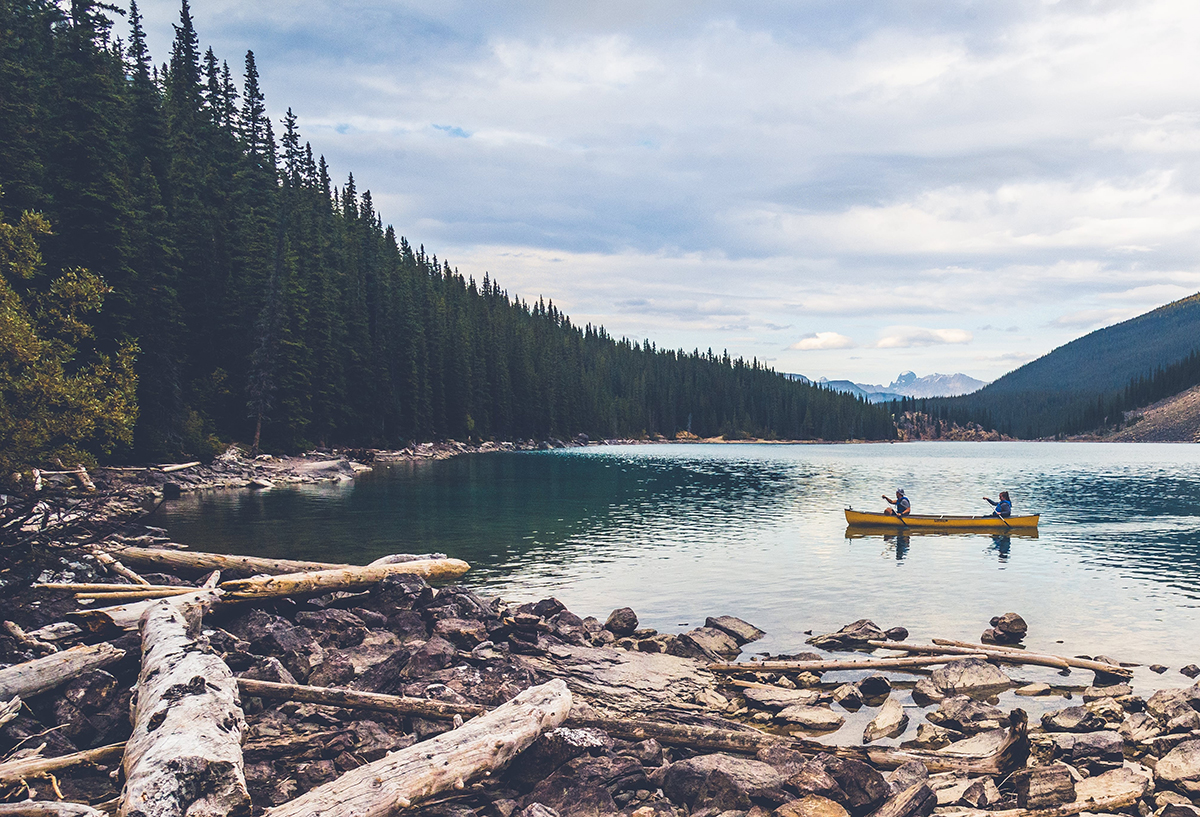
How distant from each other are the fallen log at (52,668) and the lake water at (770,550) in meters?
13.3

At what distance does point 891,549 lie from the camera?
117ft

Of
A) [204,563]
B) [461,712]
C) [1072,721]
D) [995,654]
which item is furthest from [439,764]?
[995,654]

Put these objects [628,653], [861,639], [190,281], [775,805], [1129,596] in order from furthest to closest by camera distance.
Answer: [190,281], [1129,596], [861,639], [628,653], [775,805]

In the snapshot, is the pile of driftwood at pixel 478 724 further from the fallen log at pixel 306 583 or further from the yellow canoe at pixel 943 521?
the yellow canoe at pixel 943 521

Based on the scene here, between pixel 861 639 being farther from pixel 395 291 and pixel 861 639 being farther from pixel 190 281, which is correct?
pixel 395 291

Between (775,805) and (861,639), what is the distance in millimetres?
10728

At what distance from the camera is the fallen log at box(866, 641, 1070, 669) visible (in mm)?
16281

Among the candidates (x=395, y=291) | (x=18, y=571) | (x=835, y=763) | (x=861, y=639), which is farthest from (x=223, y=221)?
(x=835, y=763)

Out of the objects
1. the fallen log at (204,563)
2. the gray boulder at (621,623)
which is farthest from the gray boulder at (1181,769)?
the fallen log at (204,563)

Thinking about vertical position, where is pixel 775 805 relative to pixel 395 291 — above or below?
below

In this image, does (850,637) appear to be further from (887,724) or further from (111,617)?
(111,617)

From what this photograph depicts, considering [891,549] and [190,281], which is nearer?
[891,549]

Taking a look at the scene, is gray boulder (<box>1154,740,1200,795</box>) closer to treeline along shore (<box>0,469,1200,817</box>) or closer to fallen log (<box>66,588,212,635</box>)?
treeline along shore (<box>0,469,1200,817</box>)

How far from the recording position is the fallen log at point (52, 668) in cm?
903
